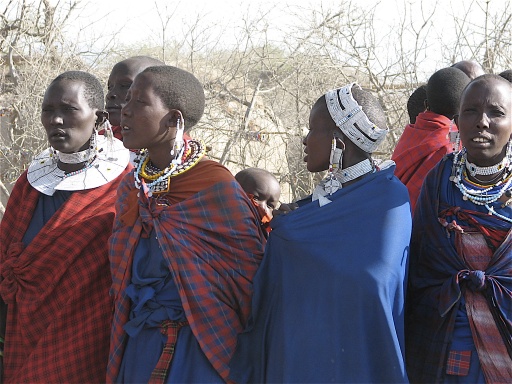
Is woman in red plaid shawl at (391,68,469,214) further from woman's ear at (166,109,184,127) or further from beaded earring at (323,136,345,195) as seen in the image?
woman's ear at (166,109,184,127)

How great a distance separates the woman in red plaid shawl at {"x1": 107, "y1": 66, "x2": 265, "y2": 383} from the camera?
291 centimetres

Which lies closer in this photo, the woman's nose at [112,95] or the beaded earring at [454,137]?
the beaded earring at [454,137]

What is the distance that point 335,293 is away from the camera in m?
2.74

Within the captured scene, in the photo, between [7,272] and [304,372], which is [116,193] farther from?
[304,372]

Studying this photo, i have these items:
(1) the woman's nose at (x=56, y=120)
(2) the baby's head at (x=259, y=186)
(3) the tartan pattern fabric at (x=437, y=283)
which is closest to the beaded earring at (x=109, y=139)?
(1) the woman's nose at (x=56, y=120)

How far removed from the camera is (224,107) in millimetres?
9117

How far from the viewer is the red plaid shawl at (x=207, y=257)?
2906 millimetres

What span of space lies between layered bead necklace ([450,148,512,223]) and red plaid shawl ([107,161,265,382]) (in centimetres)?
88

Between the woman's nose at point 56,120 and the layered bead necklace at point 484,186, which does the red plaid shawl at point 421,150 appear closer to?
the layered bead necklace at point 484,186

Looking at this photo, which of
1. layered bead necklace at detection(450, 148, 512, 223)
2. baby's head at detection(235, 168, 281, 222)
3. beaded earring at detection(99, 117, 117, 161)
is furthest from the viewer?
baby's head at detection(235, 168, 281, 222)

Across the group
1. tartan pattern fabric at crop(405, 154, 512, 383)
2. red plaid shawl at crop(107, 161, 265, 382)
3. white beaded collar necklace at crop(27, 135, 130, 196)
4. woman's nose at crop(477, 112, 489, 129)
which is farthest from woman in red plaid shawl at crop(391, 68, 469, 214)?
white beaded collar necklace at crop(27, 135, 130, 196)

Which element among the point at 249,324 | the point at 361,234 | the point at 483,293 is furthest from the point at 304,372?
the point at 483,293

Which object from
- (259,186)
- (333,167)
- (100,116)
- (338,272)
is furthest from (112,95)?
(338,272)

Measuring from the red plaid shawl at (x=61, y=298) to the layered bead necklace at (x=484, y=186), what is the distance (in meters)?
1.66
